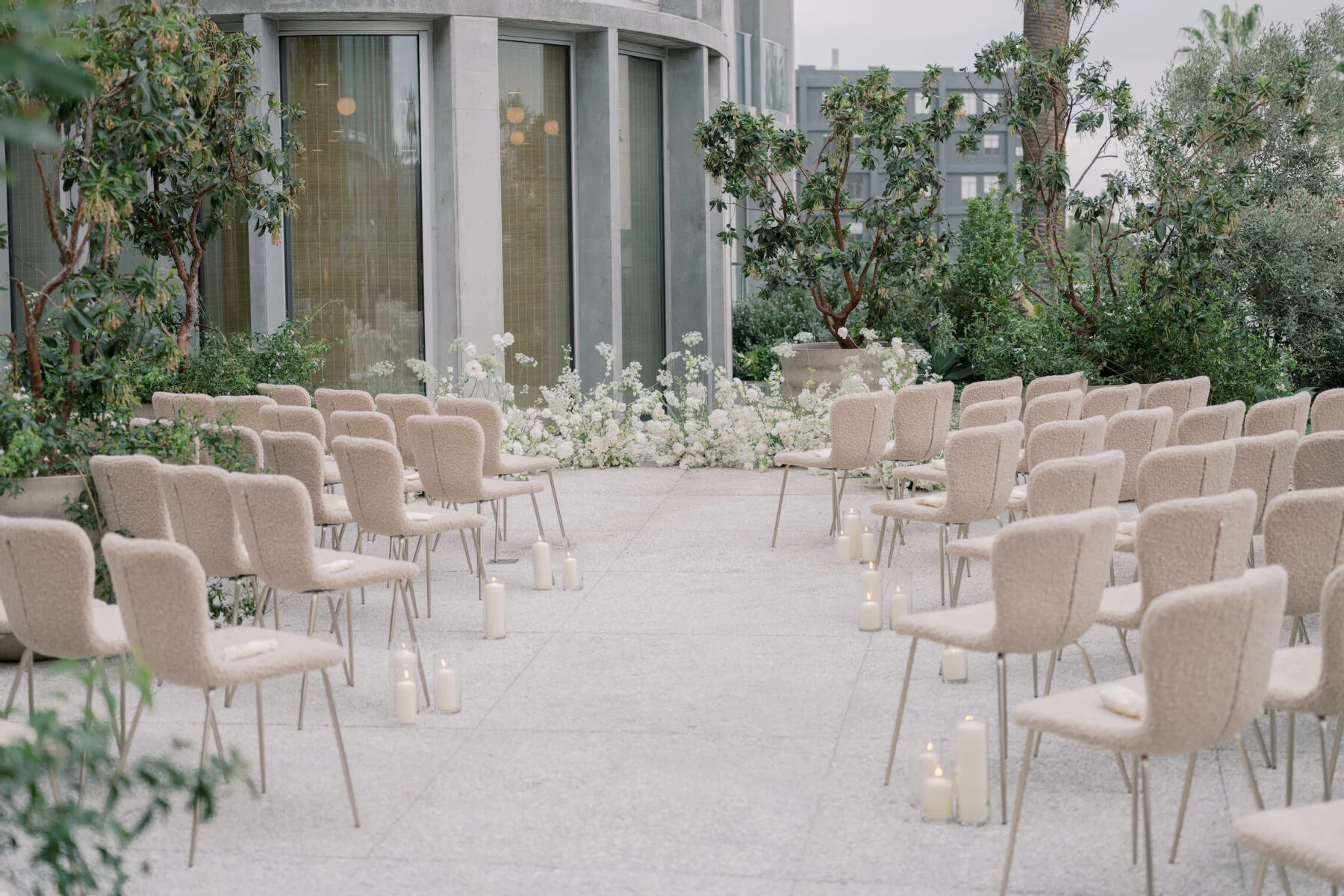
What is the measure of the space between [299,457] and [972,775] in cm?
400

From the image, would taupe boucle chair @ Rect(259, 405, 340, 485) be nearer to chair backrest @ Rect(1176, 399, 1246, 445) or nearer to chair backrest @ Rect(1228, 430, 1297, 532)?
chair backrest @ Rect(1176, 399, 1246, 445)

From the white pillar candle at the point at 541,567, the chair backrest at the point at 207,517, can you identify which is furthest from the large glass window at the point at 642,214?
the chair backrest at the point at 207,517

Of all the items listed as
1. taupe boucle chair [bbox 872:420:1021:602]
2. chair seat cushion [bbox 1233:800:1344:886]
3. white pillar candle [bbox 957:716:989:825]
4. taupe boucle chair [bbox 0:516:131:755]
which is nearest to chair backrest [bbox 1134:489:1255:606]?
white pillar candle [bbox 957:716:989:825]

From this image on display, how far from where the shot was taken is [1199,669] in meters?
3.32

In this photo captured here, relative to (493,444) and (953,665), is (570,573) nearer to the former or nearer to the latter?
(493,444)

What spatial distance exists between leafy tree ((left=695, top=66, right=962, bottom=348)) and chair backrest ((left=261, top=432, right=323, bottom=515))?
724 cm

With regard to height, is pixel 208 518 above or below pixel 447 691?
above

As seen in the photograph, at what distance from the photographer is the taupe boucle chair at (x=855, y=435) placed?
327 inches

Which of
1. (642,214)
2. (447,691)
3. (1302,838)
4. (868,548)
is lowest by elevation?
(447,691)

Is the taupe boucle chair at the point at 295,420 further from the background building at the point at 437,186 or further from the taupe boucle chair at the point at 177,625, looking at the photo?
the background building at the point at 437,186

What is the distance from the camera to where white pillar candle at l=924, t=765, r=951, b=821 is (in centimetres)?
417

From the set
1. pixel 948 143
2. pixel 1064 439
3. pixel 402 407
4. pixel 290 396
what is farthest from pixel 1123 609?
pixel 948 143

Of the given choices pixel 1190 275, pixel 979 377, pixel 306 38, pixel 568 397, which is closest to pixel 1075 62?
pixel 1190 275

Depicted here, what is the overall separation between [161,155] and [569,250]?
455 cm
